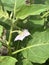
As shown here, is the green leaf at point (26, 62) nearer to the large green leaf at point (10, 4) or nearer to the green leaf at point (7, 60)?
the green leaf at point (7, 60)

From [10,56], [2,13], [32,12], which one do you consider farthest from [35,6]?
[10,56]

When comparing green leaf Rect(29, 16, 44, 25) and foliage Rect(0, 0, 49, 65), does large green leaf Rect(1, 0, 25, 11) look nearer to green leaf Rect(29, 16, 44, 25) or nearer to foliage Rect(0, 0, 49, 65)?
foliage Rect(0, 0, 49, 65)

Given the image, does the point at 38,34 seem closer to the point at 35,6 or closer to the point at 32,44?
the point at 32,44

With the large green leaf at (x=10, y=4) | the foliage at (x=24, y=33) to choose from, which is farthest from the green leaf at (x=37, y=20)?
the large green leaf at (x=10, y=4)

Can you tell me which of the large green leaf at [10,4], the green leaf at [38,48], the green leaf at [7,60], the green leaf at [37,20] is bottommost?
the green leaf at [7,60]

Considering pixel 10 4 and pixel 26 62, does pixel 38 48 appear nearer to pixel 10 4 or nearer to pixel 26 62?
pixel 26 62

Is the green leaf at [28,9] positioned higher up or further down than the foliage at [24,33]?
higher up

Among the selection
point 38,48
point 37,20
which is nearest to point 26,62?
point 38,48

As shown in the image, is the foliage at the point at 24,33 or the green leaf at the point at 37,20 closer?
the foliage at the point at 24,33
